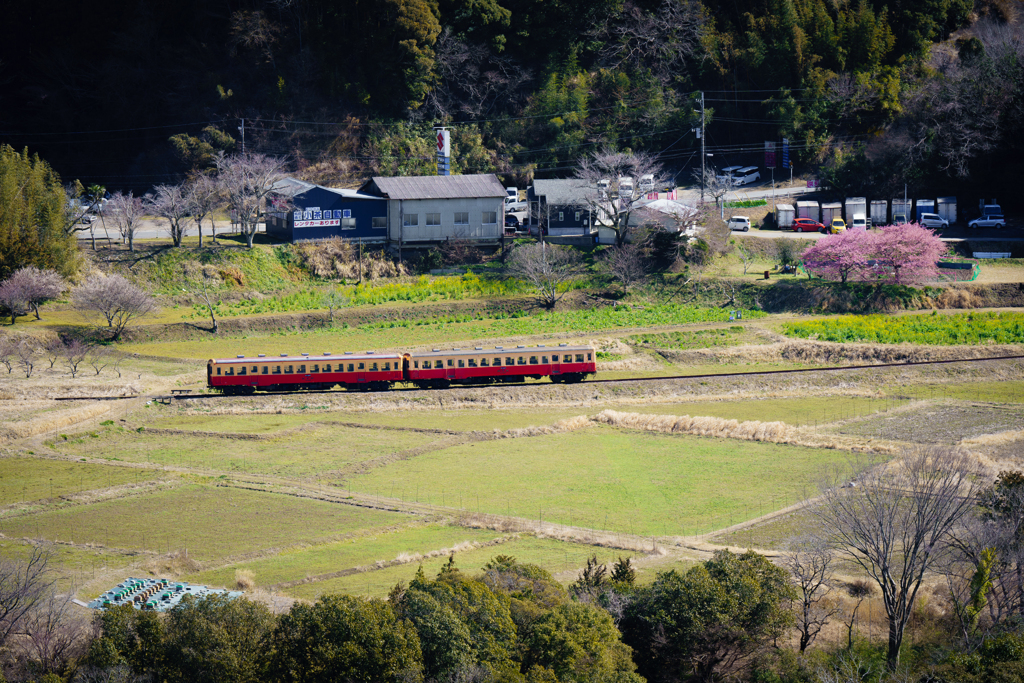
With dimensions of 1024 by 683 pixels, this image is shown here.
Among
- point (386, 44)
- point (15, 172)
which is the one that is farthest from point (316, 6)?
point (15, 172)

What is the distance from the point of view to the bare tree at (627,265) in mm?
70500

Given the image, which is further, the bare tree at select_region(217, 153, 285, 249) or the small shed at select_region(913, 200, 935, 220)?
the small shed at select_region(913, 200, 935, 220)

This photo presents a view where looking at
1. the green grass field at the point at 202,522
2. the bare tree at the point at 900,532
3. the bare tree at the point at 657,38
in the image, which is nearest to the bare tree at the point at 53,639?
the green grass field at the point at 202,522

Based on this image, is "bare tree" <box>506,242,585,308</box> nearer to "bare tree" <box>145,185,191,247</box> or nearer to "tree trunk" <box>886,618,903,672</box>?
"bare tree" <box>145,185,191,247</box>

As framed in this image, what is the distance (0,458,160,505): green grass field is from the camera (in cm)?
3812

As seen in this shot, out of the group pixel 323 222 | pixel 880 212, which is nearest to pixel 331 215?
pixel 323 222

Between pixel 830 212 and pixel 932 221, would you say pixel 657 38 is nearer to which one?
pixel 830 212

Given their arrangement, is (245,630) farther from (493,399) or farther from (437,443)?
(493,399)

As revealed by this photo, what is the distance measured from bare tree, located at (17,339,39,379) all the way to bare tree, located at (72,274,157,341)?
4067mm

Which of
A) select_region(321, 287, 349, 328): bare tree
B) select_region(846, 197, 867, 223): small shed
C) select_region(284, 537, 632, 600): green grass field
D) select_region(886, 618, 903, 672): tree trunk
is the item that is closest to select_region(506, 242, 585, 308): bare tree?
select_region(321, 287, 349, 328): bare tree

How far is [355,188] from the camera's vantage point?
8444 cm

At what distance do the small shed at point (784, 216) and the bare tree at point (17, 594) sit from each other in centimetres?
6375

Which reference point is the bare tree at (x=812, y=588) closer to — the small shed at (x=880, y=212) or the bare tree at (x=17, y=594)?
the bare tree at (x=17, y=594)

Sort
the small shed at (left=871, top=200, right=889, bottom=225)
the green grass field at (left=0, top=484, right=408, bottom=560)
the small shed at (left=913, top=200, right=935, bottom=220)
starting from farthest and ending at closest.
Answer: the small shed at (left=913, top=200, right=935, bottom=220) < the small shed at (left=871, top=200, right=889, bottom=225) < the green grass field at (left=0, top=484, right=408, bottom=560)
